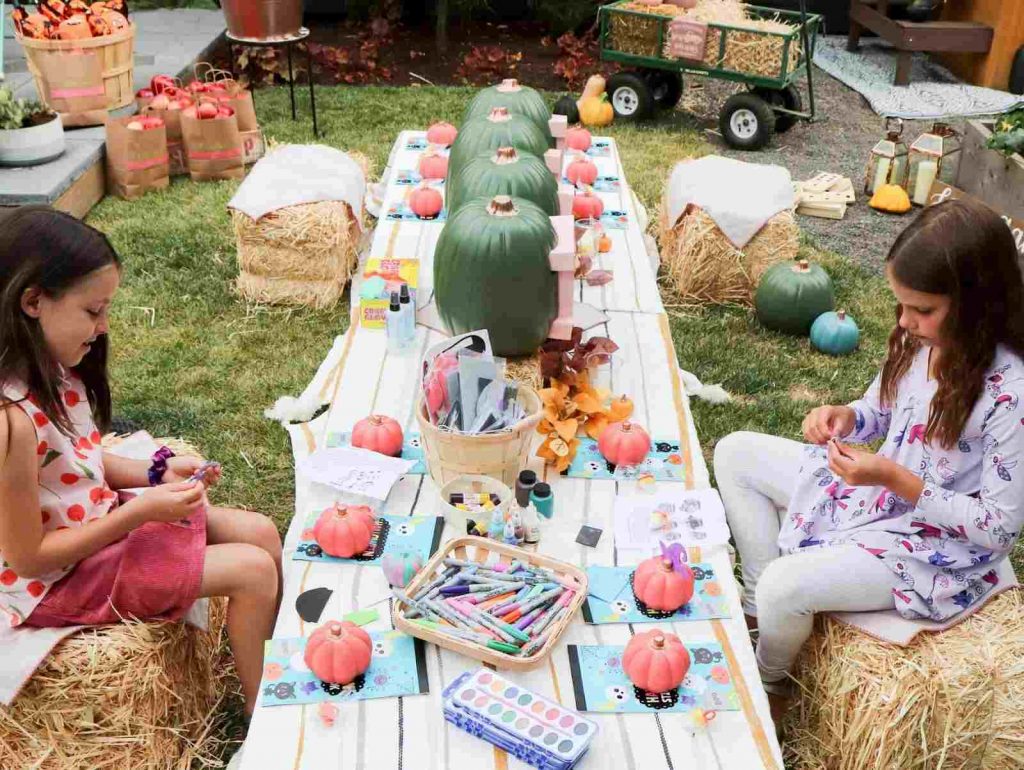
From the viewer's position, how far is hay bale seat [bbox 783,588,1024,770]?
7.04 feet

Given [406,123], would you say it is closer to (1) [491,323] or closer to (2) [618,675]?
(1) [491,323]

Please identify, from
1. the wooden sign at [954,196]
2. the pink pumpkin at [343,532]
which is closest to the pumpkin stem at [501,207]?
the pink pumpkin at [343,532]

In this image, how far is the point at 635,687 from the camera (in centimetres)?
194

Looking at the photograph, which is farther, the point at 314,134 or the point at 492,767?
the point at 314,134

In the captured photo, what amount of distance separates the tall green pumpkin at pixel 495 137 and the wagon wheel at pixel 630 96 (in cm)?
375

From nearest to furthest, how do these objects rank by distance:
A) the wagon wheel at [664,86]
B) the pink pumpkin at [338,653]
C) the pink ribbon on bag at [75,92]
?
the pink pumpkin at [338,653], the pink ribbon on bag at [75,92], the wagon wheel at [664,86]

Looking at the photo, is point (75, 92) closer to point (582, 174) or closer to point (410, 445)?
point (582, 174)

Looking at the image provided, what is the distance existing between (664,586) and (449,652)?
480 millimetres

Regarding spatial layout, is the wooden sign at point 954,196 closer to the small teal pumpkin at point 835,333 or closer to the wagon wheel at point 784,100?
the small teal pumpkin at point 835,333

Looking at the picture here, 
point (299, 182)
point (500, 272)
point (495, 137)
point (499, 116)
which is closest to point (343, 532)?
point (500, 272)

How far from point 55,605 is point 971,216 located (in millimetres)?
2137

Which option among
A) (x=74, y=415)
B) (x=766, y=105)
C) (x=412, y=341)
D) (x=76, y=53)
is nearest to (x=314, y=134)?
(x=76, y=53)

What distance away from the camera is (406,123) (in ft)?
23.7

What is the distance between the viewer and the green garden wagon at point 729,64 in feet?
21.7
